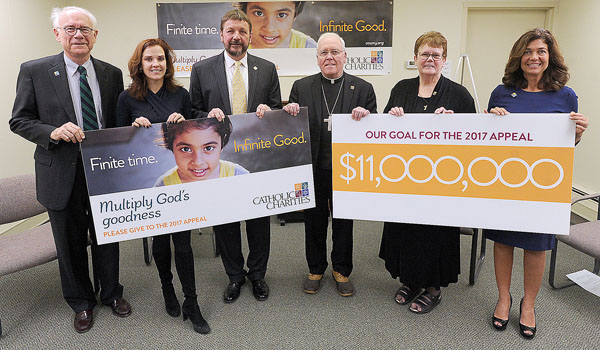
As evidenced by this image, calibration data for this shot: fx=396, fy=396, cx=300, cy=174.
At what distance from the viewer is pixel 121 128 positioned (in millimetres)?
1939

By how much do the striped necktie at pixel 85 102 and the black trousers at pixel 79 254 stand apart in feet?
0.68

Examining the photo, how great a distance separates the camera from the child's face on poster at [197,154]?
2.06 meters

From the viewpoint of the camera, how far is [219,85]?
7.55 feet

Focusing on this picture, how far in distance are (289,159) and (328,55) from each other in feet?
2.08

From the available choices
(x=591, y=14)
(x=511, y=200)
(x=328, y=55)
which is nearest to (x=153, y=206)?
(x=328, y=55)

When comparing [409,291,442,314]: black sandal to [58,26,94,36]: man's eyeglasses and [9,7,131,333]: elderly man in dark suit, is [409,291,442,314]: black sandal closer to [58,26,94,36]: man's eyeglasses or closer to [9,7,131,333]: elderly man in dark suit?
[9,7,131,333]: elderly man in dark suit

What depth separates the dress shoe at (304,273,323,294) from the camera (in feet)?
8.63

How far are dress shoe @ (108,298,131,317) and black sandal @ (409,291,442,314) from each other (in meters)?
1.72

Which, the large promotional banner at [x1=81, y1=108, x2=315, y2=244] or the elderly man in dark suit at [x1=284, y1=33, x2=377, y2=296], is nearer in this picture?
the large promotional banner at [x1=81, y1=108, x2=315, y2=244]

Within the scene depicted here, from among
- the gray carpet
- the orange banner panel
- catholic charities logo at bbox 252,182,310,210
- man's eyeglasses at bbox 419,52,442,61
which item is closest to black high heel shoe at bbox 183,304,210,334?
the gray carpet

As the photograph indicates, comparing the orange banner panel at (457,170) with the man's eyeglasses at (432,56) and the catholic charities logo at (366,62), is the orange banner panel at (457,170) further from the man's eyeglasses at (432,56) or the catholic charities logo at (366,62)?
the catholic charities logo at (366,62)

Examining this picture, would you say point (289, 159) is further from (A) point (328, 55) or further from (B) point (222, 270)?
(B) point (222, 270)

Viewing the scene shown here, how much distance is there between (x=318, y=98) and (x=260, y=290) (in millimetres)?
1279

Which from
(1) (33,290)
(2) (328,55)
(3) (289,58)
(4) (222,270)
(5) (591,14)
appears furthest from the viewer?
(3) (289,58)
